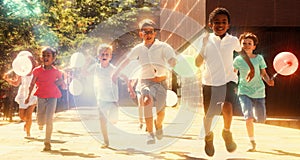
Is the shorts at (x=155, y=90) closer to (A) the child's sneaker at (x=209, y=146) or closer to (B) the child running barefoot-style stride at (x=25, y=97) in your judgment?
(A) the child's sneaker at (x=209, y=146)

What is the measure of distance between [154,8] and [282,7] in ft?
86.9

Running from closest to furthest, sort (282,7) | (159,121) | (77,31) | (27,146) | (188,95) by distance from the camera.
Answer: (159,121) < (27,146) < (282,7) < (188,95) < (77,31)

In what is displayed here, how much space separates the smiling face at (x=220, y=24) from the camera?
6.45m

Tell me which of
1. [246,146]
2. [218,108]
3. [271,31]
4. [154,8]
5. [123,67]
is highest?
[154,8]

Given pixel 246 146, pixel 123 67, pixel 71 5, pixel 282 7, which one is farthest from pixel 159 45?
pixel 71 5

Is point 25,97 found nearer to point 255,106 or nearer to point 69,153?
point 69,153

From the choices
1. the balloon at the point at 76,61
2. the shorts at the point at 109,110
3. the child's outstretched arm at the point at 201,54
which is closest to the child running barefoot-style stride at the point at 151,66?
the shorts at the point at 109,110

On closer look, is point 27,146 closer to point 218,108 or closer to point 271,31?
point 218,108

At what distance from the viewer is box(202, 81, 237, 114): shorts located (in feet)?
21.7

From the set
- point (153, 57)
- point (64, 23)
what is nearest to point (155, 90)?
point (153, 57)

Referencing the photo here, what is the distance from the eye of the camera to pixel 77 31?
108 ft

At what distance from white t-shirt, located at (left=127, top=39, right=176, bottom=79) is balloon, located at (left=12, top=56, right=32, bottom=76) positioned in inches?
130

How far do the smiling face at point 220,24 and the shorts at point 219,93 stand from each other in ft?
2.36

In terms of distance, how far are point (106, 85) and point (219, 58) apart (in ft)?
7.39
